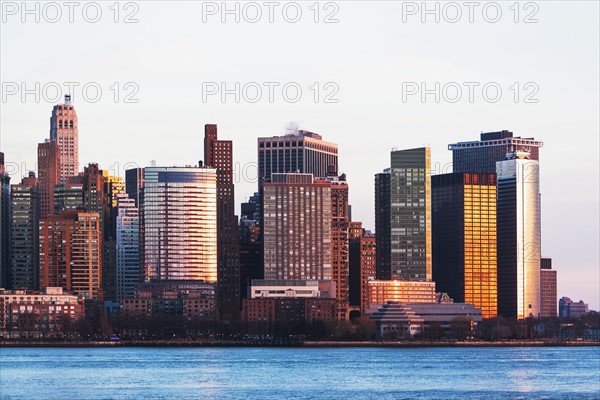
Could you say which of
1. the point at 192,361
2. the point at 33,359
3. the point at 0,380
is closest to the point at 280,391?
the point at 0,380

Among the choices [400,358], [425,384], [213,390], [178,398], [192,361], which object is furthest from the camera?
[400,358]

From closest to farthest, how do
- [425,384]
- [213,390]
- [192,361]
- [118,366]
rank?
[213,390] → [425,384] → [118,366] → [192,361]

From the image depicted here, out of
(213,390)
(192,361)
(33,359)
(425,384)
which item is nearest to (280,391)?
(213,390)

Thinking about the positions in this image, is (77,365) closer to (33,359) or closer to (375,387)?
(33,359)

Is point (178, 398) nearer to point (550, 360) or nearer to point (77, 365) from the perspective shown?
point (77, 365)

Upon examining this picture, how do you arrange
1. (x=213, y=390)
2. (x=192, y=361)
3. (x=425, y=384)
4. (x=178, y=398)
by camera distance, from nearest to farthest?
1. (x=178, y=398)
2. (x=213, y=390)
3. (x=425, y=384)
4. (x=192, y=361)

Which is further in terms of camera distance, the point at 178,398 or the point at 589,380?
the point at 589,380
